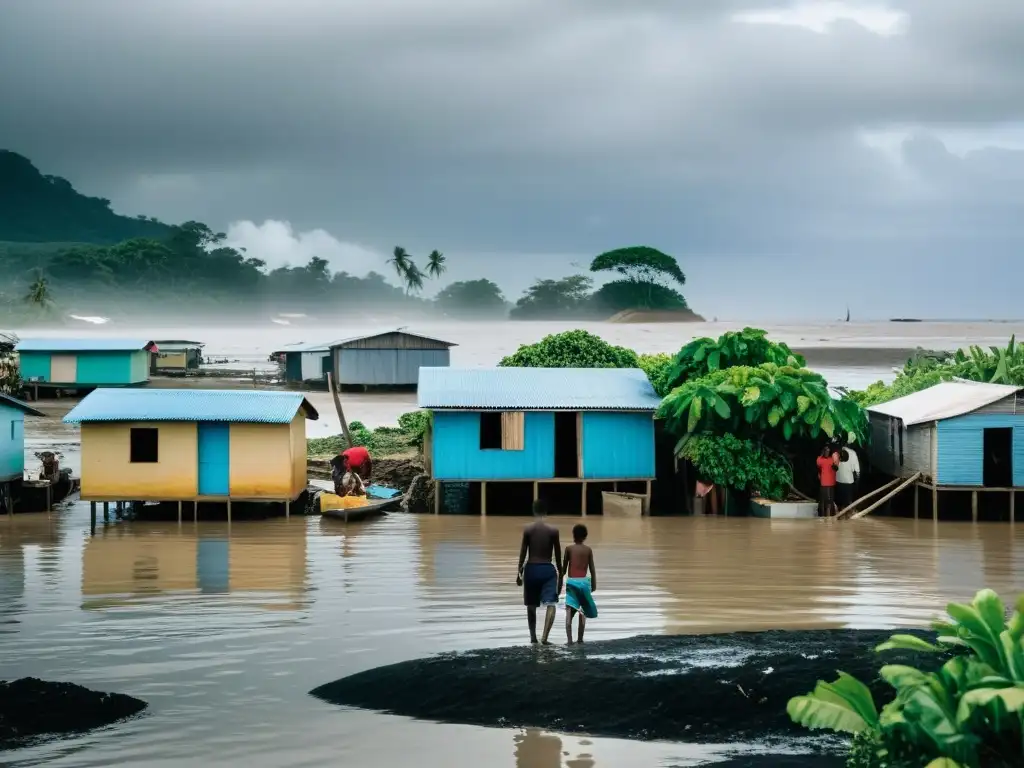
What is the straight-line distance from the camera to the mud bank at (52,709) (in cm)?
1060

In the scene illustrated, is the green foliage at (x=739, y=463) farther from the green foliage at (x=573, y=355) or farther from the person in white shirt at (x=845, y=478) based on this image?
the green foliage at (x=573, y=355)

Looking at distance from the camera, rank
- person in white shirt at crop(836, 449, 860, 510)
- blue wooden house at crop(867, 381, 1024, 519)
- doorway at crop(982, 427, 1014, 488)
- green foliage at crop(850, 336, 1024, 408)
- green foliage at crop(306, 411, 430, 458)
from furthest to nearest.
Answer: green foliage at crop(306, 411, 430, 458), green foliage at crop(850, 336, 1024, 408), person in white shirt at crop(836, 449, 860, 510), doorway at crop(982, 427, 1014, 488), blue wooden house at crop(867, 381, 1024, 519)

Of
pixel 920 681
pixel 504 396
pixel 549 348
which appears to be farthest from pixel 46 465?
pixel 920 681

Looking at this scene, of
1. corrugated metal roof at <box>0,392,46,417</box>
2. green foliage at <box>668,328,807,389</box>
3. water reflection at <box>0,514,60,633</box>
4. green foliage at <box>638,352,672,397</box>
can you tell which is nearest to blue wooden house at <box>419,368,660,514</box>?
green foliage at <box>638,352,672,397</box>

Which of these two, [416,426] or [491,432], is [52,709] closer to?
[491,432]

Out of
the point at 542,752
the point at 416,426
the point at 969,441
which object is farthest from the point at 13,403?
the point at 542,752

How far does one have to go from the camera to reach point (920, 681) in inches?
307

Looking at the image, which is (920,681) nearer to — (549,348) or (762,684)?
(762,684)

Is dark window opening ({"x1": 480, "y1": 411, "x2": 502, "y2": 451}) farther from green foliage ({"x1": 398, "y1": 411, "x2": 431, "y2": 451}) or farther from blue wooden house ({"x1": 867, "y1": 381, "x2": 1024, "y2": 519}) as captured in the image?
blue wooden house ({"x1": 867, "y1": 381, "x2": 1024, "y2": 519})

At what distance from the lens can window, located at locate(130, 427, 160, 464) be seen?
25234 mm

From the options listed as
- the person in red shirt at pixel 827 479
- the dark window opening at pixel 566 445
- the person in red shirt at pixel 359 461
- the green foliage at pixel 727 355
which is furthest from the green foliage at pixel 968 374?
the person in red shirt at pixel 359 461

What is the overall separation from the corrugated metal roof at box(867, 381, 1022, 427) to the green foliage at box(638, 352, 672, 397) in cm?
479

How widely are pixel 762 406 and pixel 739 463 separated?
4.09 feet

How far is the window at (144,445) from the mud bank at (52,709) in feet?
46.2
